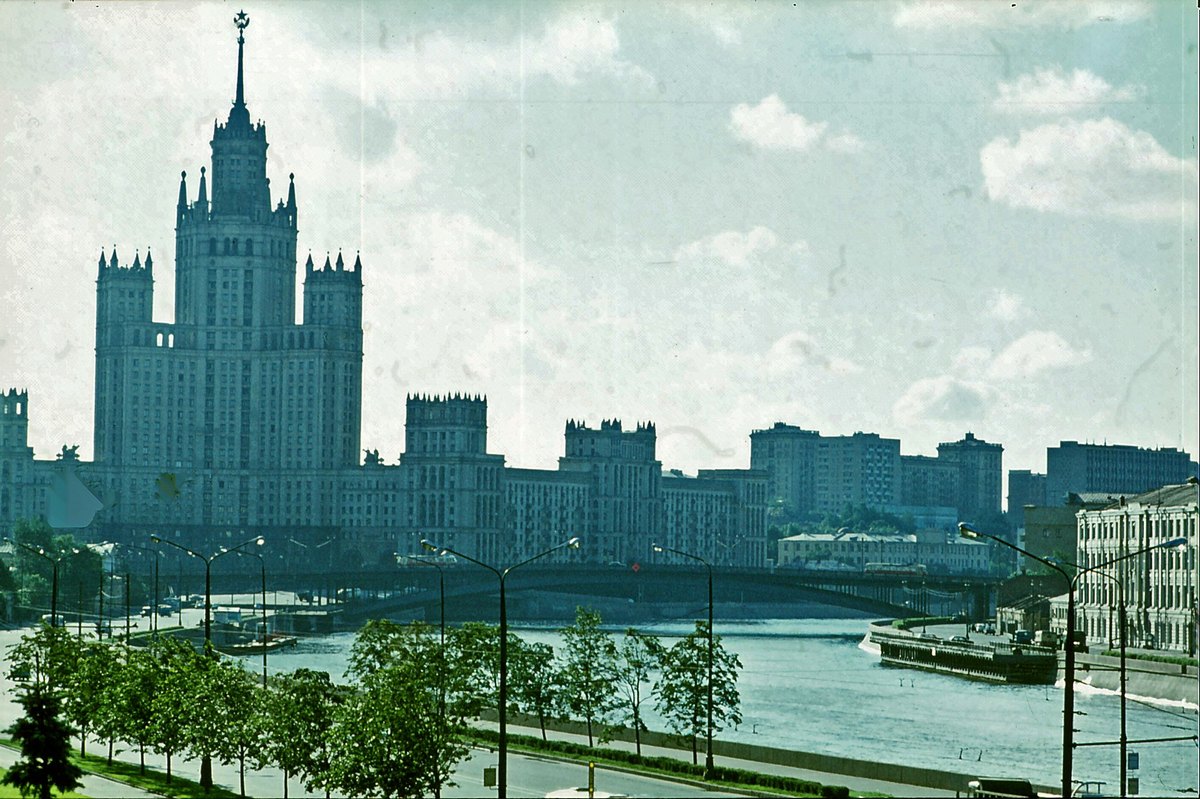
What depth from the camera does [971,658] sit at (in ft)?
407

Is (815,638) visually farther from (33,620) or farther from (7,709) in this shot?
(7,709)

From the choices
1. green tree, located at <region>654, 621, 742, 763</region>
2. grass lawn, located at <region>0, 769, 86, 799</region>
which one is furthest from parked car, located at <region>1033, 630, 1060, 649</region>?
grass lawn, located at <region>0, 769, 86, 799</region>

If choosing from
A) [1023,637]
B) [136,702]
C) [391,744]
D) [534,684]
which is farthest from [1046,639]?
[391,744]

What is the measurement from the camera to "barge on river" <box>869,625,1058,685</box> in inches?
4631

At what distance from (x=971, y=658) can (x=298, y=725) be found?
81.4 m

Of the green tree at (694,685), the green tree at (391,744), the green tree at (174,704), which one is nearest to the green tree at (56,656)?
the green tree at (174,704)

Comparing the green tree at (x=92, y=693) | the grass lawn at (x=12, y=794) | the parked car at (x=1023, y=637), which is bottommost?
the parked car at (x=1023, y=637)

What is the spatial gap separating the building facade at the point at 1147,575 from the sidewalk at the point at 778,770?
144 feet

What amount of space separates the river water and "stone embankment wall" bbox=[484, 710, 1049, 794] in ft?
20.9

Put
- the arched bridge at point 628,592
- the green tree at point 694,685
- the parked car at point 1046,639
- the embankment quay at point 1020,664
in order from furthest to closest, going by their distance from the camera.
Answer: the arched bridge at point 628,592
the parked car at point 1046,639
the embankment quay at point 1020,664
the green tree at point 694,685

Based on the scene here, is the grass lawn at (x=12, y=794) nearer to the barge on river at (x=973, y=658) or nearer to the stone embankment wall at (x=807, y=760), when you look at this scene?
the stone embankment wall at (x=807, y=760)

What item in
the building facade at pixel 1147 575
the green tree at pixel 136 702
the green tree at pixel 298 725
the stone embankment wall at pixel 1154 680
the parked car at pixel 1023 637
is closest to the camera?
the green tree at pixel 298 725

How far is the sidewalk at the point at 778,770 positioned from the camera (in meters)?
52.3

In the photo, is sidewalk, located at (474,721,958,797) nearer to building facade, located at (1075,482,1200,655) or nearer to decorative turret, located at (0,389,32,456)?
building facade, located at (1075,482,1200,655)
